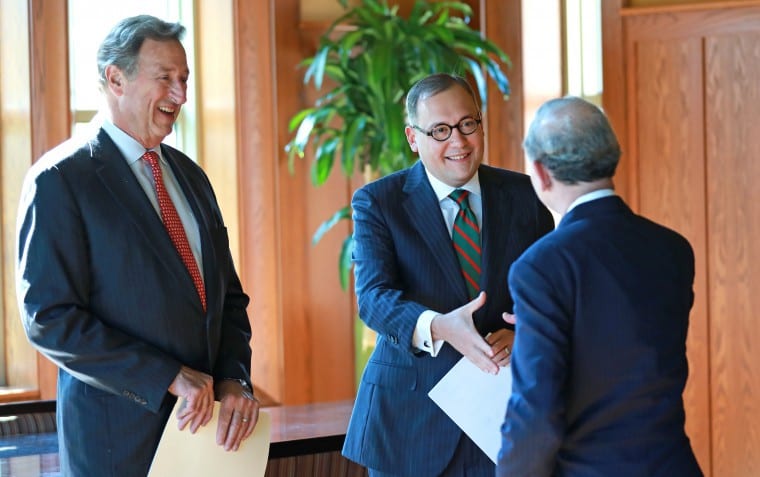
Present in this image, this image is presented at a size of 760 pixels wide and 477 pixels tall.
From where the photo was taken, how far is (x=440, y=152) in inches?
93.7

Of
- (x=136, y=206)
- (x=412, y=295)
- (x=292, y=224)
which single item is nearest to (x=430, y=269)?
(x=412, y=295)

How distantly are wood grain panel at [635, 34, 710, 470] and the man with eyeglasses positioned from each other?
278 cm

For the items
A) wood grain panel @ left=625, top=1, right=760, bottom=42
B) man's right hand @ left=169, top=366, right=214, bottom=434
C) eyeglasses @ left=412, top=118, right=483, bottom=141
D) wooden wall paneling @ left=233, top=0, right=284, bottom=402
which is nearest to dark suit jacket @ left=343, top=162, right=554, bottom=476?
eyeglasses @ left=412, top=118, right=483, bottom=141

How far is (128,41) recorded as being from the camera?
2295 mm

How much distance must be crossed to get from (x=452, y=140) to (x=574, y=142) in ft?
1.90

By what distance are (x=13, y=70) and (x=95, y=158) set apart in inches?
95.3

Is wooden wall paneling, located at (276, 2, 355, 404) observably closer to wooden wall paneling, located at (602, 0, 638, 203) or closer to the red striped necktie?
wooden wall paneling, located at (602, 0, 638, 203)

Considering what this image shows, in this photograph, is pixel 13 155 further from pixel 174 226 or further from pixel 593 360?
pixel 593 360

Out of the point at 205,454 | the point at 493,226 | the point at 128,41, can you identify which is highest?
the point at 128,41

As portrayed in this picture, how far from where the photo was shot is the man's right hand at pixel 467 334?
2.15 meters

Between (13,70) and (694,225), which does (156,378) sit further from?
(694,225)

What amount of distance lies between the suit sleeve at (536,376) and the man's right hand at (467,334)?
1.08 feet

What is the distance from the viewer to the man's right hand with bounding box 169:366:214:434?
7.20 ft

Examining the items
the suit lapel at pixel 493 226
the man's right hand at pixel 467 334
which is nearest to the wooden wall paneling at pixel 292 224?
the suit lapel at pixel 493 226
